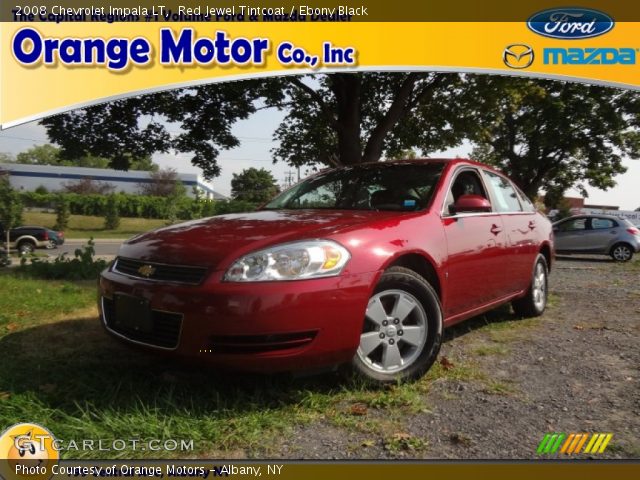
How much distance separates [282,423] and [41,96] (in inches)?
116

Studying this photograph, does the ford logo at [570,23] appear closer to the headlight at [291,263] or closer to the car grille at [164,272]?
the headlight at [291,263]

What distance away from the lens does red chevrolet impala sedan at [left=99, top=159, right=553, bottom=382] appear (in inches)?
88.4

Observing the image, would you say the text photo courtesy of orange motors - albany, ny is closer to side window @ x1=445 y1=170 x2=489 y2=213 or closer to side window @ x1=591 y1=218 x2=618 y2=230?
side window @ x1=445 y1=170 x2=489 y2=213

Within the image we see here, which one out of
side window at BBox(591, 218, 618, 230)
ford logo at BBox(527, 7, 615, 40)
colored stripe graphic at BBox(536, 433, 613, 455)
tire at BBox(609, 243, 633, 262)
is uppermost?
ford logo at BBox(527, 7, 615, 40)

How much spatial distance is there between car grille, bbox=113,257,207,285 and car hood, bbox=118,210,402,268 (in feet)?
0.10

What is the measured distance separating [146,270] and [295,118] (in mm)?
8912

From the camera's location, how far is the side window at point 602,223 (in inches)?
538

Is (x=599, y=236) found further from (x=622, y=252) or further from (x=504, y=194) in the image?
(x=504, y=194)

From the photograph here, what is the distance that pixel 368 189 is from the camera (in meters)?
3.54

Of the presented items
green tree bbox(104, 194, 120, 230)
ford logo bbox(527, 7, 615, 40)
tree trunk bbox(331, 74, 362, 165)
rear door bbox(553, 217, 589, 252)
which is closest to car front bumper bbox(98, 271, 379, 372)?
ford logo bbox(527, 7, 615, 40)

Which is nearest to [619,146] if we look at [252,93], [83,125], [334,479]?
[252,93]

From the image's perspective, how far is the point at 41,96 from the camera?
3.38 meters

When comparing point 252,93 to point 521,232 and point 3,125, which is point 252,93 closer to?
point 3,125

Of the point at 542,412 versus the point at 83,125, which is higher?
the point at 83,125
